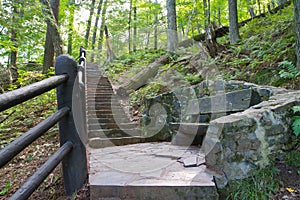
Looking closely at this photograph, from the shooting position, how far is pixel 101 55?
645 inches

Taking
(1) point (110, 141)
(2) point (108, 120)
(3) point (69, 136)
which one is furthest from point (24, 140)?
(2) point (108, 120)

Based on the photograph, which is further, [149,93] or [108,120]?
[149,93]

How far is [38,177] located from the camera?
1.51 metres

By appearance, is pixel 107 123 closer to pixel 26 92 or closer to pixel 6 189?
pixel 6 189

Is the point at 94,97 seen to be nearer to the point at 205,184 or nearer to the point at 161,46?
the point at 205,184

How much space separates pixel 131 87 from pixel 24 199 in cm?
652

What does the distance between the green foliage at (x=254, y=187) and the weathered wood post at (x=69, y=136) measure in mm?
1275

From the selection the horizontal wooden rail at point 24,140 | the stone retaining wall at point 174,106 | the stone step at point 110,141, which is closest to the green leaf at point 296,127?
the stone retaining wall at point 174,106

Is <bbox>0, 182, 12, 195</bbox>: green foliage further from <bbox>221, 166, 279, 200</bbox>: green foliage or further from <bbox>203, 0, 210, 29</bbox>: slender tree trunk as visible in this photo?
<bbox>203, 0, 210, 29</bbox>: slender tree trunk

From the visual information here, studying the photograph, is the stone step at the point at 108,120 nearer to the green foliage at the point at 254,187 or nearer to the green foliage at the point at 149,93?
the green foliage at the point at 149,93

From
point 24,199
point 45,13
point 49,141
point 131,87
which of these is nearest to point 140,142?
point 49,141

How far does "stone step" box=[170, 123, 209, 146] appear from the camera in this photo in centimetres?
316

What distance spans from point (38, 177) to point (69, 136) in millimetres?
490

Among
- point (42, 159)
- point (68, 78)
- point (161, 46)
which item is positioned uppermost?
point (161, 46)
